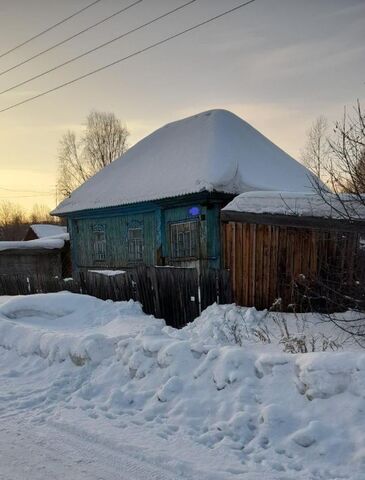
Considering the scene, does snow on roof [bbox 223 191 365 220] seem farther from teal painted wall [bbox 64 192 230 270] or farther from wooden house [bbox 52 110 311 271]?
teal painted wall [bbox 64 192 230 270]

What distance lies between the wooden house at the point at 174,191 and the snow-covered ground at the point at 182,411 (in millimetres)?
6482

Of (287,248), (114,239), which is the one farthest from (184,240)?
(287,248)

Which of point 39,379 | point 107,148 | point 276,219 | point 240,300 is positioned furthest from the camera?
point 107,148

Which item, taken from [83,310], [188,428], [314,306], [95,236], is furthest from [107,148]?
[188,428]

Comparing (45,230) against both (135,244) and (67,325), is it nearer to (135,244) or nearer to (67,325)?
(135,244)

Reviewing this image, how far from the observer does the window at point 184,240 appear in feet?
38.1

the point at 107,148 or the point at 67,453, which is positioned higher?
the point at 107,148

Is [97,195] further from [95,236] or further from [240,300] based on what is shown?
[240,300]

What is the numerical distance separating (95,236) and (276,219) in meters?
10.3

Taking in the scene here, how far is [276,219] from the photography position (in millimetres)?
6266

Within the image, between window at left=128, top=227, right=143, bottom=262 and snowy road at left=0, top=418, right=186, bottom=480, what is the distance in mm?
10341

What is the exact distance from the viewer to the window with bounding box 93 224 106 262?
15000 mm

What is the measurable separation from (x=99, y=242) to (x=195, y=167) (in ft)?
17.8

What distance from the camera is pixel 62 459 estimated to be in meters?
2.83
